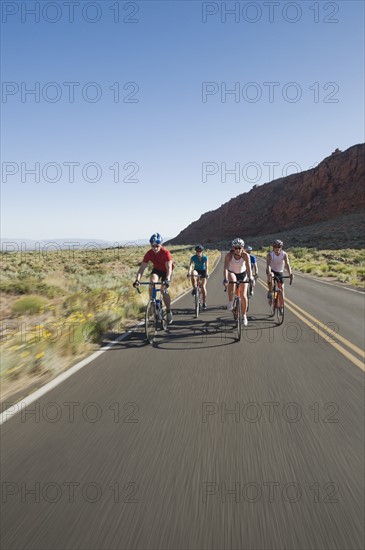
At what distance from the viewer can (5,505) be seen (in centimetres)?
290

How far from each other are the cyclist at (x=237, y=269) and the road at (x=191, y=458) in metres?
2.44

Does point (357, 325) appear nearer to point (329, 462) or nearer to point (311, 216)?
point (329, 462)

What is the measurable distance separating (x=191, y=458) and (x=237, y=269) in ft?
20.9

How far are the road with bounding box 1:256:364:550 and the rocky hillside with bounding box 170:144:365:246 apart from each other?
8932 centimetres

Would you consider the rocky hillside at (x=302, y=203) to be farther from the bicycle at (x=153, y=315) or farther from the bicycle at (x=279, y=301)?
the bicycle at (x=153, y=315)

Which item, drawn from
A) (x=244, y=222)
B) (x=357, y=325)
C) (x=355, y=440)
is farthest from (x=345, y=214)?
(x=355, y=440)

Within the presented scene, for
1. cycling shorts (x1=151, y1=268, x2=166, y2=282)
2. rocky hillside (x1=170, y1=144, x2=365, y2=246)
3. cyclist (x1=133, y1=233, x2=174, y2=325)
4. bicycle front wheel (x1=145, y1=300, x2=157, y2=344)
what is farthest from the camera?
rocky hillside (x1=170, y1=144, x2=365, y2=246)

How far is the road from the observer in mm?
2590

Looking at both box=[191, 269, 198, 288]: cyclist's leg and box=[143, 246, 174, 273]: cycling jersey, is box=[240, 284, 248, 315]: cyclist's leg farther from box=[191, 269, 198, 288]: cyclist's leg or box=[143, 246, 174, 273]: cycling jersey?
box=[191, 269, 198, 288]: cyclist's leg

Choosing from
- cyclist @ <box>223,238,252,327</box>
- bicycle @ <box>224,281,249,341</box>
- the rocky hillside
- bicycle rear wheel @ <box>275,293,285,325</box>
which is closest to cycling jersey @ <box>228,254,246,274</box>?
cyclist @ <box>223,238,252,327</box>

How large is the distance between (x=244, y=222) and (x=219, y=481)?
496 feet

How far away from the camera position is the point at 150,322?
28.6 feet

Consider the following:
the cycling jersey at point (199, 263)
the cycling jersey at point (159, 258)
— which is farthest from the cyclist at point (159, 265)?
the cycling jersey at point (199, 263)

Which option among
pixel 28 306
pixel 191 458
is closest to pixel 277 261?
pixel 28 306
